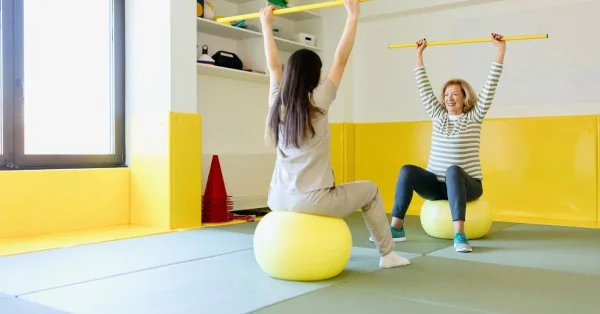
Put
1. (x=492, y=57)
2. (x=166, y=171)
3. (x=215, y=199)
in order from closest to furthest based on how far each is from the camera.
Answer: (x=166, y=171), (x=215, y=199), (x=492, y=57)

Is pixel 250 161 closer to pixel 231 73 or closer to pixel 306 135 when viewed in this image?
pixel 231 73

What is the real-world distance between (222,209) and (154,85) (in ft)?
3.51

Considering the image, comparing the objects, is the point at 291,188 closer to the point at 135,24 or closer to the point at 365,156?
the point at 135,24

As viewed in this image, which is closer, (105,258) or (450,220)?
(105,258)

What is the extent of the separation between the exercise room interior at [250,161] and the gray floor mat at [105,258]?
2 centimetres

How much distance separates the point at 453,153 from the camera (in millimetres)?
3465

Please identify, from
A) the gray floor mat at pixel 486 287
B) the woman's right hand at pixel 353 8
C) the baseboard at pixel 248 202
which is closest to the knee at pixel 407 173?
the gray floor mat at pixel 486 287

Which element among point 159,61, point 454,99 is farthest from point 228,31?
point 454,99

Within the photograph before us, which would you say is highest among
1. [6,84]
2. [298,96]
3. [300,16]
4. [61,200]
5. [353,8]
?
[300,16]

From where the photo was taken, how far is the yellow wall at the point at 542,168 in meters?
4.14

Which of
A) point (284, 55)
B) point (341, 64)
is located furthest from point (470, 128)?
point (284, 55)

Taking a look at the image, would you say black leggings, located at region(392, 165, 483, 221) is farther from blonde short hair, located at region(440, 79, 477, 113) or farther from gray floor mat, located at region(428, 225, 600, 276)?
blonde short hair, located at region(440, 79, 477, 113)

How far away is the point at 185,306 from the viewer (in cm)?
195

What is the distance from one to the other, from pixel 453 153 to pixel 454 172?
0.99 ft
